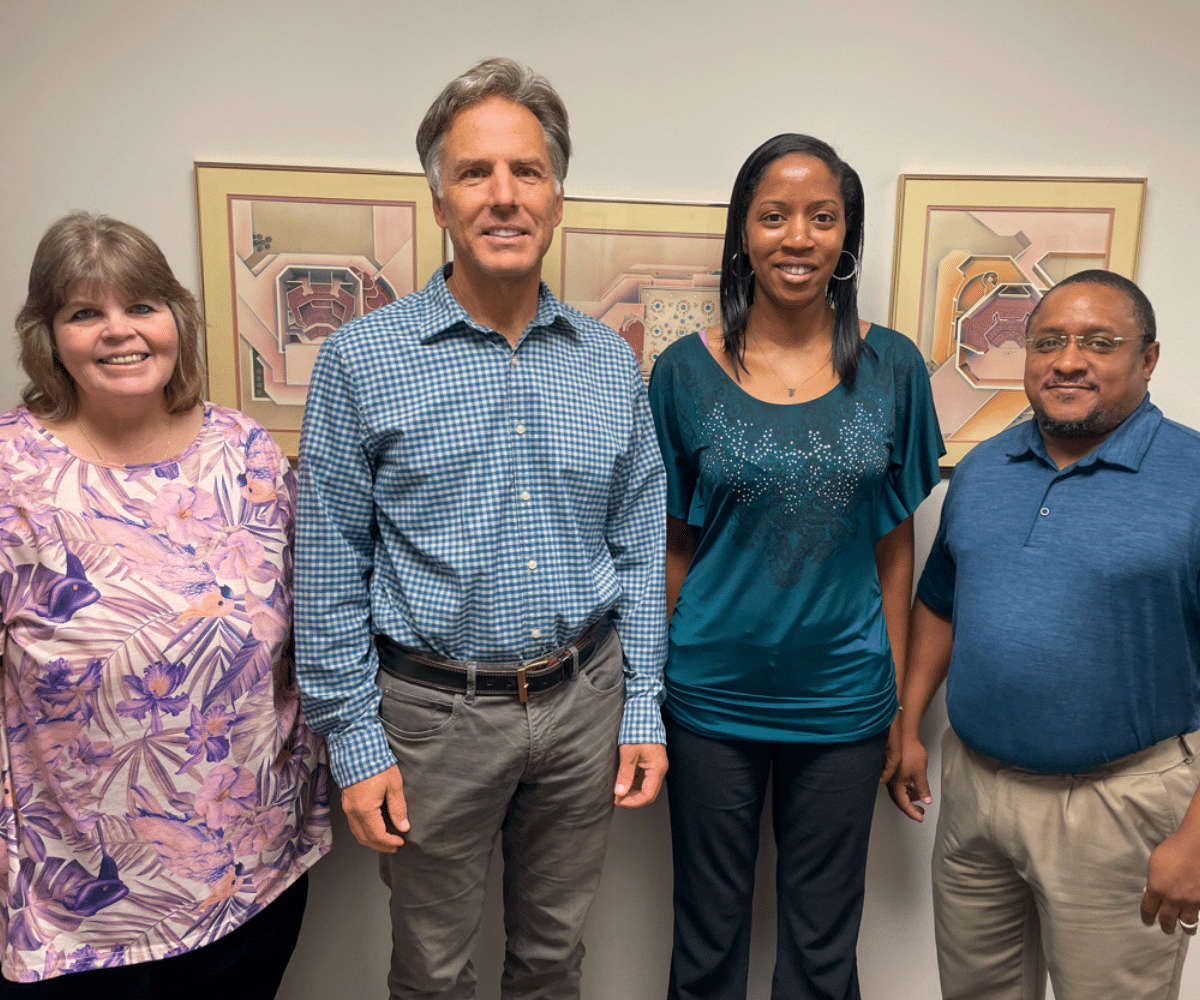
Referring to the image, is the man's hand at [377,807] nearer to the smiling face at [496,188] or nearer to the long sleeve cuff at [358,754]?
the long sleeve cuff at [358,754]

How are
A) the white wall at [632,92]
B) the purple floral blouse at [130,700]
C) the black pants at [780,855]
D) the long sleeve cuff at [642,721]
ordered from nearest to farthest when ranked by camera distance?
the purple floral blouse at [130,700]
the long sleeve cuff at [642,721]
the black pants at [780,855]
the white wall at [632,92]

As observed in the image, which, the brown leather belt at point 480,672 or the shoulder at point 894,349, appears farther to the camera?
the shoulder at point 894,349

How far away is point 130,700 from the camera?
1202mm

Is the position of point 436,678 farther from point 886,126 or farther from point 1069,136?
point 1069,136

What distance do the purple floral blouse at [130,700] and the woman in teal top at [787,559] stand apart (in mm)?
783

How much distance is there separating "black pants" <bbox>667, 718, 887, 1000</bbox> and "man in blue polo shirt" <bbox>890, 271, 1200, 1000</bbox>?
234 millimetres

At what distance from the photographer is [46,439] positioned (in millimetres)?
1234

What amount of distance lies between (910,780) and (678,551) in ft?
2.32

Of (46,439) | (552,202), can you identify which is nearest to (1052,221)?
(552,202)

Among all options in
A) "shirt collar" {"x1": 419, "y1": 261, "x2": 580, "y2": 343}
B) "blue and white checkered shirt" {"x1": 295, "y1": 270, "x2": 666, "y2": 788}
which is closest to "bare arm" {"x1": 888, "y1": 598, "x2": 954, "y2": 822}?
"blue and white checkered shirt" {"x1": 295, "y1": 270, "x2": 666, "y2": 788}

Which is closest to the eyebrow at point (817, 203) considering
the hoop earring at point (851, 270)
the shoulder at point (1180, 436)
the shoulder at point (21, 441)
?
the hoop earring at point (851, 270)

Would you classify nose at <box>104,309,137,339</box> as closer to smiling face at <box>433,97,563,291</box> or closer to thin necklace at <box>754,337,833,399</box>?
smiling face at <box>433,97,563,291</box>

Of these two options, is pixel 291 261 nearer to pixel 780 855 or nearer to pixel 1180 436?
pixel 780 855

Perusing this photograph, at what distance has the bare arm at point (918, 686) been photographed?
65.6 inches
